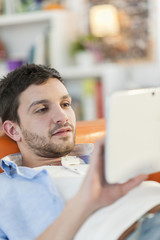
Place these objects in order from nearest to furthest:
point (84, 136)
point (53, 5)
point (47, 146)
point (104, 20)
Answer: point (47, 146) < point (84, 136) < point (104, 20) < point (53, 5)

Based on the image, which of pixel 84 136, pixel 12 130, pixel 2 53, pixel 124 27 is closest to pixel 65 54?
pixel 124 27

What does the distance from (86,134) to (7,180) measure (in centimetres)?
49

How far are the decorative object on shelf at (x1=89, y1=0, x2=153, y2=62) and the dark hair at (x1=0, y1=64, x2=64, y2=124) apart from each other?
88.8 inches

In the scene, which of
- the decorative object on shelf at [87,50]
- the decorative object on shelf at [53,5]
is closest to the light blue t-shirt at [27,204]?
the decorative object on shelf at [87,50]

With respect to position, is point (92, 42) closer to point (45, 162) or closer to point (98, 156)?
point (45, 162)

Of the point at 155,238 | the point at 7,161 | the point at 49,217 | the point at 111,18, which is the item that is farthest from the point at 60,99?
the point at 111,18

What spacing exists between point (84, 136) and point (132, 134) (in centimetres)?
71

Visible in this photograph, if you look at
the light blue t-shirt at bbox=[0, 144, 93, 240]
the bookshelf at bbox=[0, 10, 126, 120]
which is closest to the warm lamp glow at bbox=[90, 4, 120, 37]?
the bookshelf at bbox=[0, 10, 126, 120]

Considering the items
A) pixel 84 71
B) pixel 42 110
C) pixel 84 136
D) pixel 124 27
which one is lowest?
pixel 84 71

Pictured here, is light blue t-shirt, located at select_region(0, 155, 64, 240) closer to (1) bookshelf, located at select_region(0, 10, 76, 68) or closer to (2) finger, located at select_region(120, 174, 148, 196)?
(2) finger, located at select_region(120, 174, 148, 196)

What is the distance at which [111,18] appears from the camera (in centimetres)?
371

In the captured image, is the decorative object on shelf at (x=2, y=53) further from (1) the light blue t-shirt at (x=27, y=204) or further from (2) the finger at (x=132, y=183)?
(2) the finger at (x=132, y=183)

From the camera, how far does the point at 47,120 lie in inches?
55.8

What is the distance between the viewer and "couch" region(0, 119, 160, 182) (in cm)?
159
